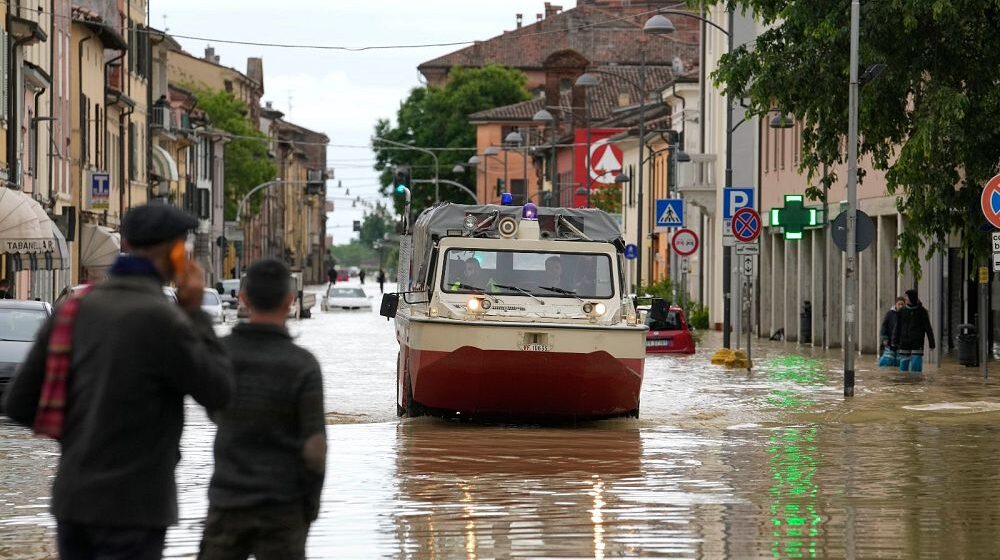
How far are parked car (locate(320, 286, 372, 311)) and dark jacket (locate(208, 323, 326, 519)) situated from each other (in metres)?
79.3

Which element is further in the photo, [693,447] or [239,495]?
[693,447]

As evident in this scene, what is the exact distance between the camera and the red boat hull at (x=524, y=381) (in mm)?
20156

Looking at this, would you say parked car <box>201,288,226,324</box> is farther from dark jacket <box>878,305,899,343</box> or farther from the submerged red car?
dark jacket <box>878,305,899,343</box>

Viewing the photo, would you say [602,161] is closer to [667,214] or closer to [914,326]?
[667,214]

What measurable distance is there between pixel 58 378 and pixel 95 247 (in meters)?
54.2

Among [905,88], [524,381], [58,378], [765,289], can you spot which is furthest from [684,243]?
[58,378]

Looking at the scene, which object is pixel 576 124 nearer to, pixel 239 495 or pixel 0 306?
pixel 0 306

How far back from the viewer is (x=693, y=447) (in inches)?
739

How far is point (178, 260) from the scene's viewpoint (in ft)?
21.6

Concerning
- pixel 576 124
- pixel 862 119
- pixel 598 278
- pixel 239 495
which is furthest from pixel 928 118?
pixel 576 124

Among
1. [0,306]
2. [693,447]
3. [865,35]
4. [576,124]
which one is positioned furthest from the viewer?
[576,124]

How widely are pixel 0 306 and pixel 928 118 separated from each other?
490 inches

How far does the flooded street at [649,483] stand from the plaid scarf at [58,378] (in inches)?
179

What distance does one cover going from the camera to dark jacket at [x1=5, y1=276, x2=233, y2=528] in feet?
20.8
